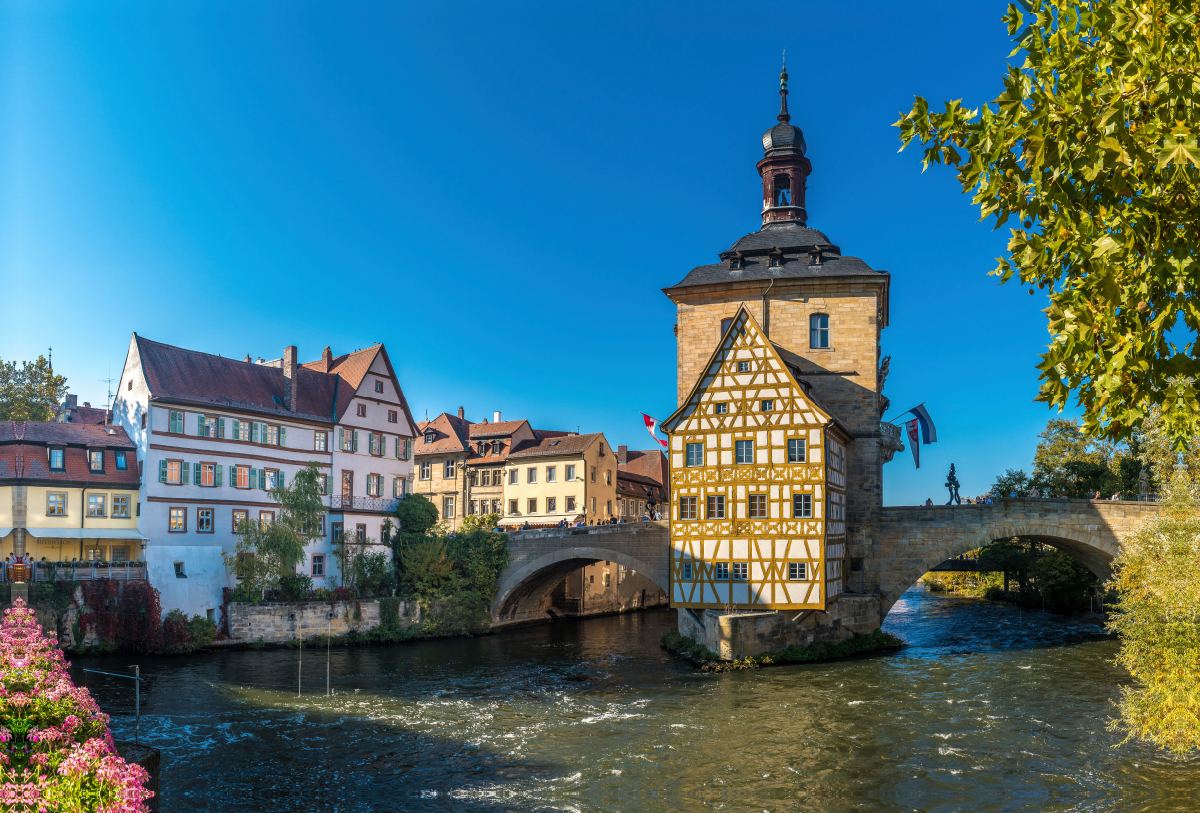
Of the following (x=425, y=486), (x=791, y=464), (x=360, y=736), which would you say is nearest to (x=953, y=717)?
(x=791, y=464)

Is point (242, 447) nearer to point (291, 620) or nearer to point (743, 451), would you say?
point (291, 620)

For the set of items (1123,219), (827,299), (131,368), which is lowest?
(1123,219)

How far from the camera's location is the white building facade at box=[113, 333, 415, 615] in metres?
34.8

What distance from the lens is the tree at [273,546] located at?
34.9 m

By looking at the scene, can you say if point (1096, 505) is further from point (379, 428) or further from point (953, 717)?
point (379, 428)

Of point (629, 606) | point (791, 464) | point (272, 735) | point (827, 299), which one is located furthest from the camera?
point (629, 606)

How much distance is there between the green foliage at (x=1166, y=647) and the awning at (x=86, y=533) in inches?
1302

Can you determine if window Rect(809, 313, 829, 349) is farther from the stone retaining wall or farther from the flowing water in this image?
the stone retaining wall

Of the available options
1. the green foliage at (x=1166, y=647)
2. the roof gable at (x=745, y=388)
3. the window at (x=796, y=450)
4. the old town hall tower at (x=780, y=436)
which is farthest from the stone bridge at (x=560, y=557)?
the green foliage at (x=1166, y=647)

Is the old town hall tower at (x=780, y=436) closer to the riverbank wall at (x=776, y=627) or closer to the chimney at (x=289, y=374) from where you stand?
the riverbank wall at (x=776, y=627)

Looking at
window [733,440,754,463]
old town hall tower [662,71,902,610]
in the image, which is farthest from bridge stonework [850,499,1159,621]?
window [733,440,754,463]

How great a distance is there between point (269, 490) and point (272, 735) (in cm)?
1981

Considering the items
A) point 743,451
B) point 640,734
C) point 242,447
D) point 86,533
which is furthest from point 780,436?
point 86,533

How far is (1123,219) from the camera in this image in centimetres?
676
